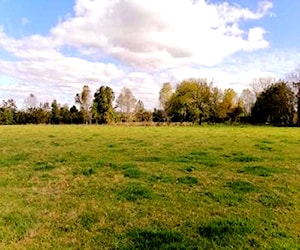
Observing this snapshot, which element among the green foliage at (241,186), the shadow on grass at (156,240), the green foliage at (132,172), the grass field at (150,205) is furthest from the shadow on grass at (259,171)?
the shadow on grass at (156,240)

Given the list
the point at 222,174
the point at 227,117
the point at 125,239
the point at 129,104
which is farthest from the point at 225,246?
the point at 129,104

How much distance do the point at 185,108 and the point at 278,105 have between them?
23038 mm

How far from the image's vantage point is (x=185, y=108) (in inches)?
3644

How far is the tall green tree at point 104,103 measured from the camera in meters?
102

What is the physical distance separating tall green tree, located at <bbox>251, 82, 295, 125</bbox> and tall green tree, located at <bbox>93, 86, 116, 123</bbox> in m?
41.7

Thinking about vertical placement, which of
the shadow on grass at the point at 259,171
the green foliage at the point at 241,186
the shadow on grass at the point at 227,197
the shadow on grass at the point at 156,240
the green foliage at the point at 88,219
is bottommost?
the shadow on grass at the point at 156,240

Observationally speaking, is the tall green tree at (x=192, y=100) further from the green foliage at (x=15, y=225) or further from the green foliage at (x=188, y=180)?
the green foliage at (x=15, y=225)

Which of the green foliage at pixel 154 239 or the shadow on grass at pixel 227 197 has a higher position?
the shadow on grass at pixel 227 197

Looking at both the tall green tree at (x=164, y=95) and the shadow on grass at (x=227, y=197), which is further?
the tall green tree at (x=164, y=95)

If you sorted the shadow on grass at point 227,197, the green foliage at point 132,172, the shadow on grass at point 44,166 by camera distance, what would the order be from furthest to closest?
1. the shadow on grass at point 44,166
2. the green foliage at point 132,172
3. the shadow on grass at point 227,197

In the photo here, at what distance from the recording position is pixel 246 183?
11.5 meters

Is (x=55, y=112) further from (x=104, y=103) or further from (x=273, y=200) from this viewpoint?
(x=273, y=200)

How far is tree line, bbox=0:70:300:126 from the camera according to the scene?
85.5 metres

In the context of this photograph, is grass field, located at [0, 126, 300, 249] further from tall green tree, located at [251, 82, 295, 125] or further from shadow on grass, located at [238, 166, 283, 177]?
tall green tree, located at [251, 82, 295, 125]
